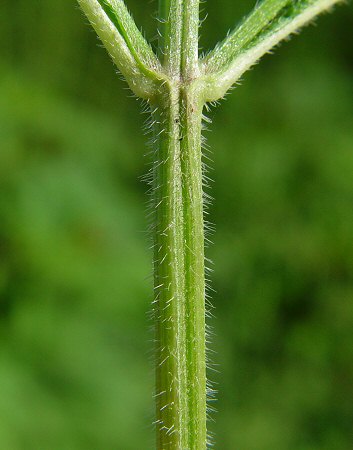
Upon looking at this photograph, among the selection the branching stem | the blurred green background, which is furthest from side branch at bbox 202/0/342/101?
the blurred green background

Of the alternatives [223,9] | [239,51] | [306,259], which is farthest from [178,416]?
[223,9]

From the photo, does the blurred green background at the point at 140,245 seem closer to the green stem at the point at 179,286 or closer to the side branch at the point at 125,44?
A: the green stem at the point at 179,286

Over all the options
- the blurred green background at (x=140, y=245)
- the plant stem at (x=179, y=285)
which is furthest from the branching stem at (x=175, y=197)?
the blurred green background at (x=140, y=245)

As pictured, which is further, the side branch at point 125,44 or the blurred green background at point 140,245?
the blurred green background at point 140,245

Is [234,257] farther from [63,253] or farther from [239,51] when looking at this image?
[239,51]

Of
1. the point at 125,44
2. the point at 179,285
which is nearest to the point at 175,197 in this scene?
the point at 179,285

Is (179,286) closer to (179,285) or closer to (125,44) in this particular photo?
(179,285)
